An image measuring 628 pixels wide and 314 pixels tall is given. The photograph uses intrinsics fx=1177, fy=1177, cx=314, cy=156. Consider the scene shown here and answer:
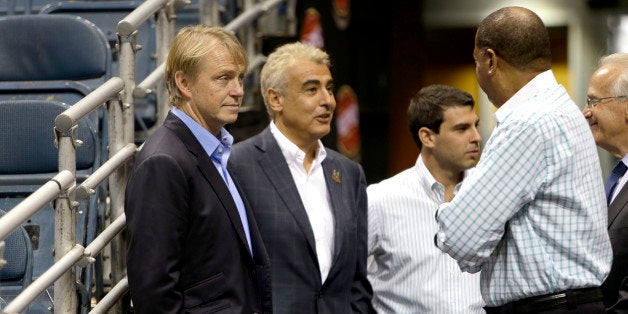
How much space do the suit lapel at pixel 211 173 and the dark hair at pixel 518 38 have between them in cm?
94

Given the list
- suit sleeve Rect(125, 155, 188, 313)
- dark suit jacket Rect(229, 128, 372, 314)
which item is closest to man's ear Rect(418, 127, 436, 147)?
dark suit jacket Rect(229, 128, 372, 314)

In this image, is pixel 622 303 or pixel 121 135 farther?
pixel 121 135

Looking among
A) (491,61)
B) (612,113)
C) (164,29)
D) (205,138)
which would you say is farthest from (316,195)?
(612,113)

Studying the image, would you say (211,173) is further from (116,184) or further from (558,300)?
(558,300)

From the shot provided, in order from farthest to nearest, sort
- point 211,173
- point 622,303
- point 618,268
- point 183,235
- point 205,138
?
point 618,268 < point 622,303 < point 205,138 < point 211,173 < point 183,235

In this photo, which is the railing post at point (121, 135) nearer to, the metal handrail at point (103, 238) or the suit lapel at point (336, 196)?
the metal handrail at point (103, 238)

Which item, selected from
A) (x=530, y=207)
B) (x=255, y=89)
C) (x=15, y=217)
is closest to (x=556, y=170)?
(x=530, y=207)

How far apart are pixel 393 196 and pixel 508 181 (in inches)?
50.6

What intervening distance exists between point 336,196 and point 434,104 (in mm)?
742

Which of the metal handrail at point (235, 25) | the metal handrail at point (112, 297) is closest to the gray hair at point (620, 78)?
the metal handrail at point (235, 25)

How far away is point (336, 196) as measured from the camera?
448 cm

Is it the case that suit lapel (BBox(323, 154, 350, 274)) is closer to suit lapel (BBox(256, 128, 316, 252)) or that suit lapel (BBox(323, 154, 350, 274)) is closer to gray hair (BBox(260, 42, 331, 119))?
suit lapel (BBox(256, 128, 316, 252))

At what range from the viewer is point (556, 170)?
3502 millimetres

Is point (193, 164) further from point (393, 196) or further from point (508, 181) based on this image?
point (393, 196)
